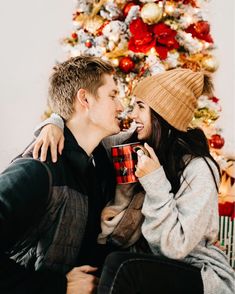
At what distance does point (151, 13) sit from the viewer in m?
1.82

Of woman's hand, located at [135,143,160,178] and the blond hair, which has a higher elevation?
the blond hair

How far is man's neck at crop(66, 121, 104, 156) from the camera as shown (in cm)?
120

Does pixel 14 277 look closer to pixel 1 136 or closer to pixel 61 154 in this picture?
pixel 61 154

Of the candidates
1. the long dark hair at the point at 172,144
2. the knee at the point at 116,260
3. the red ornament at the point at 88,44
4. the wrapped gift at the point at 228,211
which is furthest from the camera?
the wrapped gift at the point at 228,211

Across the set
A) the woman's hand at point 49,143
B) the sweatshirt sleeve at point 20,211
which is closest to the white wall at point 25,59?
the woman's hand at point 49,143

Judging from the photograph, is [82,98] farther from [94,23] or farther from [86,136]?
[94,23]

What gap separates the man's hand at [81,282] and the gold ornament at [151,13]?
4.35 ft

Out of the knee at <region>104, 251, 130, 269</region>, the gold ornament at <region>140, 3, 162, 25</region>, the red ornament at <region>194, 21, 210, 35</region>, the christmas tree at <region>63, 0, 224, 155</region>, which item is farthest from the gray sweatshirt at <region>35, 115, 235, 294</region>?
the red ornament at <region>194, 21, 210, 35</region>

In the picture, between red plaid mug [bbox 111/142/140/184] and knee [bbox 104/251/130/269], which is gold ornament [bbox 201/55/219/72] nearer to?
red plaid mug [bbox 111/142/140/184]

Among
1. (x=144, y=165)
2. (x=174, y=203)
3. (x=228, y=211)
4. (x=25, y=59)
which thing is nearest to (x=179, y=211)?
(x=174, y=203)

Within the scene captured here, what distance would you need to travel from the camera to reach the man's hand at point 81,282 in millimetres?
867

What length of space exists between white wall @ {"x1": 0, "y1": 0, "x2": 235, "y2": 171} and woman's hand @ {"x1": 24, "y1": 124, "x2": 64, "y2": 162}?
1900mm

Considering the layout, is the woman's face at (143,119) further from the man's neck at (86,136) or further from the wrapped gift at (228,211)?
the wrapped gift at (228,211)

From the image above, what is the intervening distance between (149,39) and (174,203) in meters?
1.10
